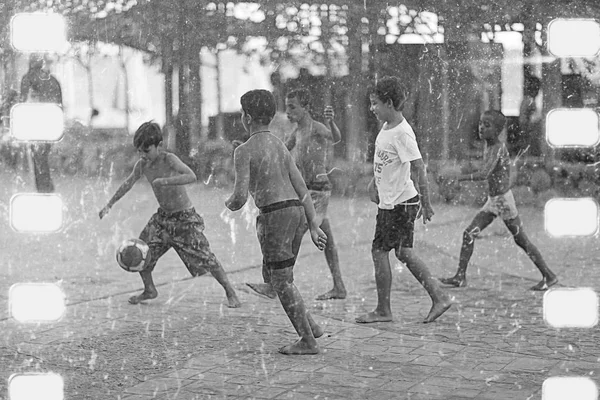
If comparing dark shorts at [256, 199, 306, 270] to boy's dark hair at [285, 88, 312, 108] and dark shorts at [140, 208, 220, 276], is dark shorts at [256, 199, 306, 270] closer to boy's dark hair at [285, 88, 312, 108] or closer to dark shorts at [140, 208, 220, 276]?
dark shorts at [140, 208, 220, 276]

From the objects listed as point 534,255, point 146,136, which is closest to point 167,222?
point 146,136

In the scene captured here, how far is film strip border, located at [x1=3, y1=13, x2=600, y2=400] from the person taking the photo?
4.56 metres

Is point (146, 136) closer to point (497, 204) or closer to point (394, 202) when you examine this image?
point (394, 202)

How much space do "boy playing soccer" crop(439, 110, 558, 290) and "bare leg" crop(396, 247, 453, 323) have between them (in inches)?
56.1

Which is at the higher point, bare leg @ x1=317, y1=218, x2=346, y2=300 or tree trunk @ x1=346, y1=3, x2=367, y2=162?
tree trunk @ x1=346, y1=3, x2=367, y2=162

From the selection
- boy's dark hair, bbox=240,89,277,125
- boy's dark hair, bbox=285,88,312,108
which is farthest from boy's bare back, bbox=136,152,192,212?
boy's dark hair, bbox=240,89,277,125

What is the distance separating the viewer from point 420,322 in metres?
6.14

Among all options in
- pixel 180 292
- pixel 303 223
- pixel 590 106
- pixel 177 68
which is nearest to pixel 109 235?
pixel 180 292

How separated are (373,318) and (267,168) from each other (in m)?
1.43

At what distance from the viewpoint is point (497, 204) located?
24.8 ft

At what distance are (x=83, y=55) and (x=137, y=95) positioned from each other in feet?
3.83

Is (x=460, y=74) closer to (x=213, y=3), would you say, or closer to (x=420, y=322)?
(x=213, y=3)

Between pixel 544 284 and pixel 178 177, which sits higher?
pixel 178 177

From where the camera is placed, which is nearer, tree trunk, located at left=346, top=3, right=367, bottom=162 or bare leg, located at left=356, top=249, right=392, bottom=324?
bare leg, located at left=356, top=249, right=392, bottom=324
